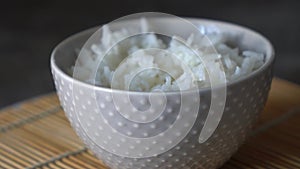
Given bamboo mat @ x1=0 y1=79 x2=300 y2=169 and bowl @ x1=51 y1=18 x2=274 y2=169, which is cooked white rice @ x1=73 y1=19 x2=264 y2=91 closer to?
bowl @ x1=51 y1=18 x2=274 y2=169

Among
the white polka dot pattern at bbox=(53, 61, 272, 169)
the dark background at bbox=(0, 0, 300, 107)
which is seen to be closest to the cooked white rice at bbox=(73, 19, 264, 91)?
the white polka dot pattern at bbox=(53, 61, 272, 169)

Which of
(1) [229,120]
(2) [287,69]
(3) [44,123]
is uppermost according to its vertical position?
(1) [229,120]

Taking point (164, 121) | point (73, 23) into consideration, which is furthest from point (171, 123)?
point (73, 23)

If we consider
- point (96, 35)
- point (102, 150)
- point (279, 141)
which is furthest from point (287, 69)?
point (102, 150)

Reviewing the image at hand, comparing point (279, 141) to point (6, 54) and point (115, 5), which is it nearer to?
point (6, 54)

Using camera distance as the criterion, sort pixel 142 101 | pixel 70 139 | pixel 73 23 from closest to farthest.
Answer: pixel 142 101
pixel 70 139
pixel 73 23

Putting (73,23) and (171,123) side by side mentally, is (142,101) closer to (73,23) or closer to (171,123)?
(171,123)
